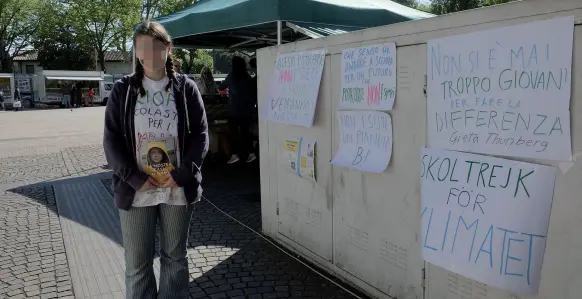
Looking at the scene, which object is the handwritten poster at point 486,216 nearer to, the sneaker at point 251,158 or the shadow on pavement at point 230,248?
the shadow on pavement at point 230,248

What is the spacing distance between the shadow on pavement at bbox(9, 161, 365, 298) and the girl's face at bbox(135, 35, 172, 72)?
5.70 feet

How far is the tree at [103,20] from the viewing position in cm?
4294

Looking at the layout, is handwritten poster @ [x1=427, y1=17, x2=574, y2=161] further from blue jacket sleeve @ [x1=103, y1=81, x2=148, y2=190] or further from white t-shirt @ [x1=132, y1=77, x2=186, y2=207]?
blue jacket sleeve @ [x1=103, y1=81, x2=148, y2=190]

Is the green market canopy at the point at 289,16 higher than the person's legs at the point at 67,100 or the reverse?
higher

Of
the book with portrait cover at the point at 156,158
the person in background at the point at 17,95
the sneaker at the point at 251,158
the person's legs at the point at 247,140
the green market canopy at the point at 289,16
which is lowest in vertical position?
the sneaker at the point at 251,158

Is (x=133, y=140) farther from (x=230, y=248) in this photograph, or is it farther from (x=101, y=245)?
A: (x=101, y=245)

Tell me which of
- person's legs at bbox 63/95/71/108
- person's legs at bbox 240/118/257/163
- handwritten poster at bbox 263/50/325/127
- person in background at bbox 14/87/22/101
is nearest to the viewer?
handwritten poster at bbox 263/50/325/127

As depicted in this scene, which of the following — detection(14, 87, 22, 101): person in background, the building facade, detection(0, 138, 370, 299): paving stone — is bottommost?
detection(0, 138, 370, 299): paving stone

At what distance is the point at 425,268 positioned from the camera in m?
2.81

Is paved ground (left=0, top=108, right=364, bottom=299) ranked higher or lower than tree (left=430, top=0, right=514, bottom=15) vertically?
lower

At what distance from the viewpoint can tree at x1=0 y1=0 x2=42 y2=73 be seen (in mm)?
45200

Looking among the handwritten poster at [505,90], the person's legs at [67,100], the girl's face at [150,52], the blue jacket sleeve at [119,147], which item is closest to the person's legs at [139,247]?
the blue jacket sleeve at [119,147]

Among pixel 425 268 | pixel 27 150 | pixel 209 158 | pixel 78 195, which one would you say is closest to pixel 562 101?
pixel 425 268

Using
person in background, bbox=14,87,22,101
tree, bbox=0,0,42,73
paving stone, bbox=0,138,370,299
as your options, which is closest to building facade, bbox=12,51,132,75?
tree, bbox=0,0,42,73
